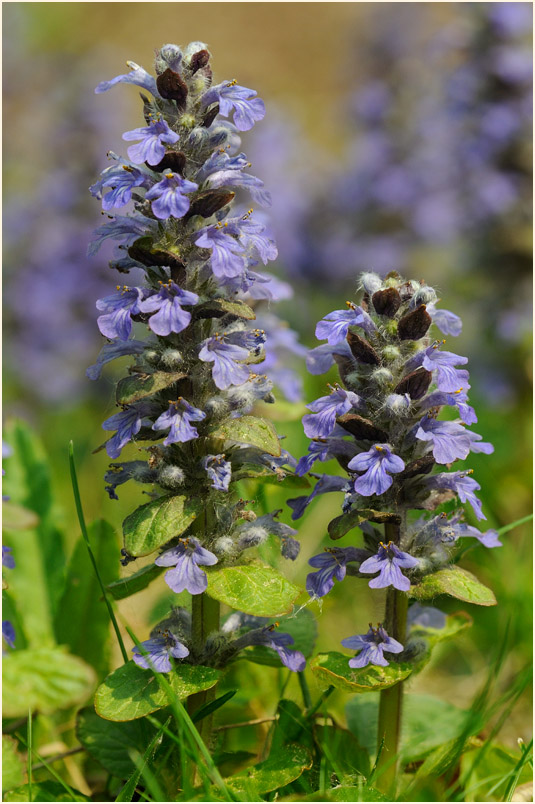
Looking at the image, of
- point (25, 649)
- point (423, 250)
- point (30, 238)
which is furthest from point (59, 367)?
point (25, 649)

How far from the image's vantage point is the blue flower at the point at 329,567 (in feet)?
7.52

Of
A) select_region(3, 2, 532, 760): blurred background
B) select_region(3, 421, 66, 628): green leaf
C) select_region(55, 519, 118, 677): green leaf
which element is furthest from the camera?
A: select_region(3, 2, 532, 760): blurred background

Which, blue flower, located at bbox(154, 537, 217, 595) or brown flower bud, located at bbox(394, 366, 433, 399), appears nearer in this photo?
blue flower, located at bbox(154, 537, 217, 595)

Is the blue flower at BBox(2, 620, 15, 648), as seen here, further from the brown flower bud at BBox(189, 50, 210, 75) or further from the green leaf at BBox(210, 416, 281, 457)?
the brown flower bud at BBox(189, 50, 210, 75)

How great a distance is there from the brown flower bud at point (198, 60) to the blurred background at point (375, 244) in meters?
1.59

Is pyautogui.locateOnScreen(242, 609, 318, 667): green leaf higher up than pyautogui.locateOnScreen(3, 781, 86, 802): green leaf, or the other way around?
pyautogui.locateOnScreen(242, 609, 318, 667): green leaf

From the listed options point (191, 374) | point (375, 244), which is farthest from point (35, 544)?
point (375, 244)

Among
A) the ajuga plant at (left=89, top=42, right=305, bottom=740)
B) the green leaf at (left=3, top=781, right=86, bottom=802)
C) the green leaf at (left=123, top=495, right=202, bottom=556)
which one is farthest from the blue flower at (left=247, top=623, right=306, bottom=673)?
the green leaf at (left=3, top=781, right=86, bottom=802)

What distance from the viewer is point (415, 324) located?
2264 mm

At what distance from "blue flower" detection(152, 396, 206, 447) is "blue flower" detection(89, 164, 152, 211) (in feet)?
1.75

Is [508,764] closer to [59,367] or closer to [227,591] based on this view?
[227,591]

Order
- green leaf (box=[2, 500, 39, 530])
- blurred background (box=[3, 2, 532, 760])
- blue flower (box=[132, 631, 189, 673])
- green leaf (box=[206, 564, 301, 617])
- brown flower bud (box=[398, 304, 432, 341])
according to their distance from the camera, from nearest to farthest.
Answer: green leaf (box=[206, 564, 301, 617]) < blue flower (box=[132, 631, 189, 673]) < brown flower bud (box=[398, 304, 432, 341]) < green leaf (box=[2, 500, 39, 530]) < blurred background (box=[3, 2, 532, 760])

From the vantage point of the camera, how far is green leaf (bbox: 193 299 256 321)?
7.20 ft

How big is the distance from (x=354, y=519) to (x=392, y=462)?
211mm
